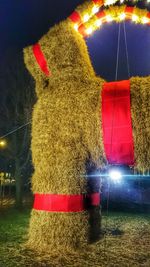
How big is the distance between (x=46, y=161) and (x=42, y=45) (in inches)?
94.5

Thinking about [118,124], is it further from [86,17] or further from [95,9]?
[95,9]

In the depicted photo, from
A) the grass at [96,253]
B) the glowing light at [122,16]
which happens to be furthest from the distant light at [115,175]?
the glowing light at [122,16]

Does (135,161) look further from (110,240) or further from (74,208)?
(110,240)

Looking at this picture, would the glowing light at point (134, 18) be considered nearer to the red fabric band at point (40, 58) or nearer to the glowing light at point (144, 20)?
the glowing light at point (144, 20)

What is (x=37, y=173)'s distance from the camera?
7.00 meters

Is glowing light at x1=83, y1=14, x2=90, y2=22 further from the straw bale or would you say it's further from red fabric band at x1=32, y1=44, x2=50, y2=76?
red fabric band at x1=32, y1=44, x2=50, y2=76

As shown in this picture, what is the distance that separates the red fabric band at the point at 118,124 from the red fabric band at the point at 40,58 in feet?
5.01

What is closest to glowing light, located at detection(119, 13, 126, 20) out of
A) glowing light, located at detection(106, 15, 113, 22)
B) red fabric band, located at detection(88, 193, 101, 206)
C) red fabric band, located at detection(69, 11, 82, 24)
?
glowing light, located at detection(106, 15, 113, 22)

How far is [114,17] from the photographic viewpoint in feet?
24.6

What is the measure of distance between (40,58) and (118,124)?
2281 millimetres

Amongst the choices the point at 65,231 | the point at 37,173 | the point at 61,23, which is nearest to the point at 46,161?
the point at 37,173

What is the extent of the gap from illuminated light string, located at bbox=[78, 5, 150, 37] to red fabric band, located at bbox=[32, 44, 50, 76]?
106 cm

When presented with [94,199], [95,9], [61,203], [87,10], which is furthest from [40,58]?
[94,199]

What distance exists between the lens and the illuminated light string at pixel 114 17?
7307mm
